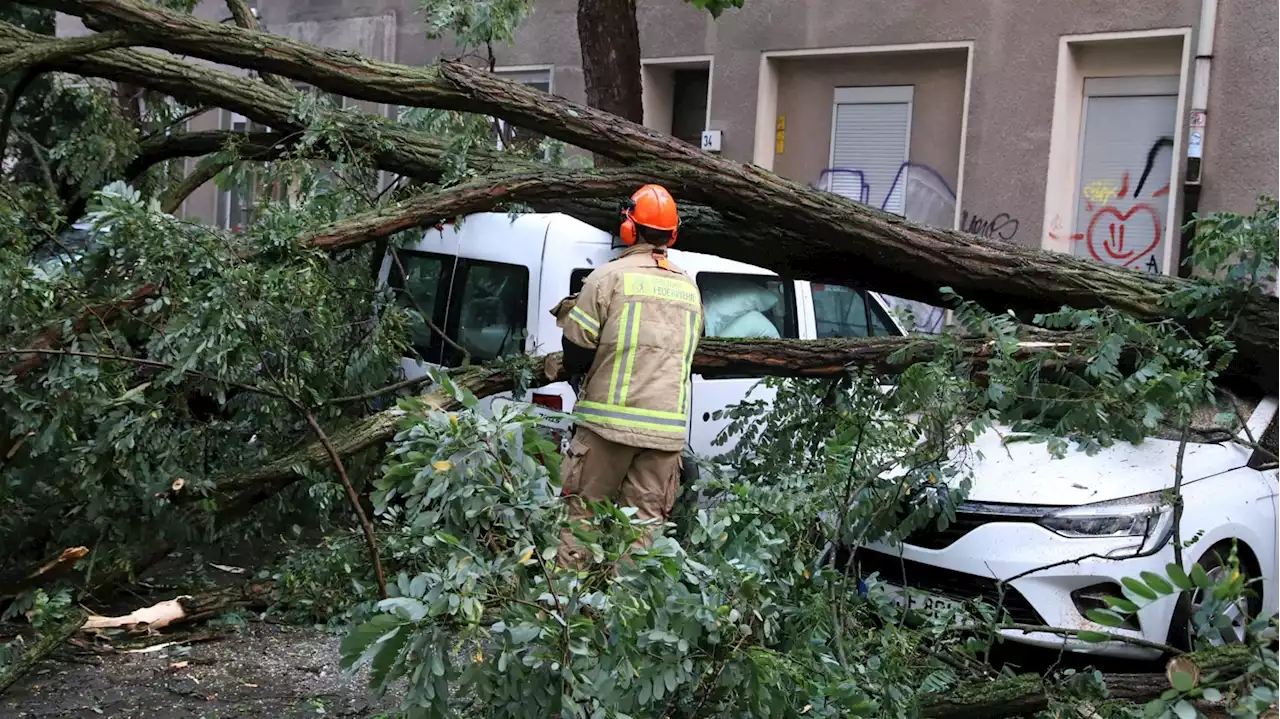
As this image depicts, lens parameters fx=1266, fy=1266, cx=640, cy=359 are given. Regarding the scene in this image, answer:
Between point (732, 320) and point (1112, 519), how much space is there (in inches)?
104

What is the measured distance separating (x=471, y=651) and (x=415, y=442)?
46 cm

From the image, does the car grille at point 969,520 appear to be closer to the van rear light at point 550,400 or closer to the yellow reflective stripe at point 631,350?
the yellow reflective stripe at point 631,350

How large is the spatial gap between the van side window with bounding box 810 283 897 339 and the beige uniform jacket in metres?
2.37

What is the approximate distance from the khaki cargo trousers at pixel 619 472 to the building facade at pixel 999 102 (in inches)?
229

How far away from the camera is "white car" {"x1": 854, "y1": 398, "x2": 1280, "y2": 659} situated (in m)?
4.58

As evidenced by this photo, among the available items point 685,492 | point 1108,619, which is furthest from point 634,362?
point 1108,619

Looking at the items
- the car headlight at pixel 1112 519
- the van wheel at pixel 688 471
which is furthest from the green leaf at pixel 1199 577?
the van wheel at pixel 688 471

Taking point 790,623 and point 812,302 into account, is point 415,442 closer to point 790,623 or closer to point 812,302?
point 790,623

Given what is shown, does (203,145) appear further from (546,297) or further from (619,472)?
(619,472)

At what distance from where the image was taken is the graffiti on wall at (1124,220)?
34.0 feet

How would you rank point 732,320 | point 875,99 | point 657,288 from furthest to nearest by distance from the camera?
1. point 875,99
2. point 732,320
3. point 657,288

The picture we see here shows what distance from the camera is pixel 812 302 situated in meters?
7.15

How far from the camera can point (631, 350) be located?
4.77 m

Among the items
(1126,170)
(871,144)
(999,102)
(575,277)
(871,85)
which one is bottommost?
(575,277)
